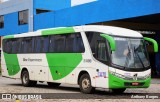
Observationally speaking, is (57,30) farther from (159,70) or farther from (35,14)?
(35,14)

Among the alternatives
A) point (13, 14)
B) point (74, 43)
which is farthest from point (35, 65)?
point (13, 14)

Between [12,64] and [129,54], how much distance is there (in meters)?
9.83

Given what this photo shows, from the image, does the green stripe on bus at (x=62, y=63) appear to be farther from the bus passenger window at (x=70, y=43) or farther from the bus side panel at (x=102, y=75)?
the bus side panel at (x=102, y=75)

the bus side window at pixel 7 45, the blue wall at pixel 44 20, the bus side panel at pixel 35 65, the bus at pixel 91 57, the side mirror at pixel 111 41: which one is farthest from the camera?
the blue wall at pixel 44 20

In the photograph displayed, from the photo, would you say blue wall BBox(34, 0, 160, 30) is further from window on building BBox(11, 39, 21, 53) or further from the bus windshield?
the bus windshield

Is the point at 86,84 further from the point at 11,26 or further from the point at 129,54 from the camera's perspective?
the point at 11,26

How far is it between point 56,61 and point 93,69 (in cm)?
316

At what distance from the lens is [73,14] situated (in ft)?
125

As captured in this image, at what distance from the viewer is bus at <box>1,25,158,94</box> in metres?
15.8

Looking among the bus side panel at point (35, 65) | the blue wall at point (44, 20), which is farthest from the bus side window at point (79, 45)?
the blue wall at point (44, 20)

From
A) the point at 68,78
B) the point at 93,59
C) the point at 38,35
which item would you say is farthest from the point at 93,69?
the point at 38,35

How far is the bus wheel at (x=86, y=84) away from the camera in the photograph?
16672mm

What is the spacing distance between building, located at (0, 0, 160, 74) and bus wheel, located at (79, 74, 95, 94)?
41.9 ft

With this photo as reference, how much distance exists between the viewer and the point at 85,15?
36.1 metres
